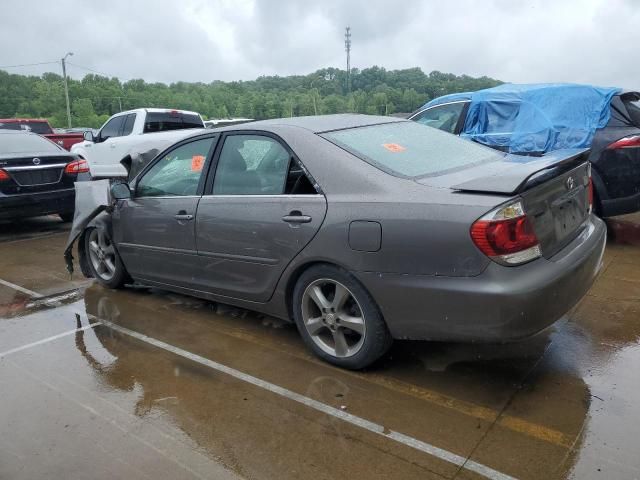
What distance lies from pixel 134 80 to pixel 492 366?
4297cm

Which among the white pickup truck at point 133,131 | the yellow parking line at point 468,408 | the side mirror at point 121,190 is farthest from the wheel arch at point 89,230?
the white pickup truck at point 133,131

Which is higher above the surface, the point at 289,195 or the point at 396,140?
the point at 396,140

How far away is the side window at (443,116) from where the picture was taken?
762cm

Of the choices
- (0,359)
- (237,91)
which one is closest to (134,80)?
(237,91)

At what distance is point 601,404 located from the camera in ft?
9.16

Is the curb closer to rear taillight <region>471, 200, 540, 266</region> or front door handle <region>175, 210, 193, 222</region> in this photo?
rear taillight <region>471, 200, 540, 266</region>

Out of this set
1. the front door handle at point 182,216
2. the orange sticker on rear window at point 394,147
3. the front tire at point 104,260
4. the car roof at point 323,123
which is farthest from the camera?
the front tire at point 104,260

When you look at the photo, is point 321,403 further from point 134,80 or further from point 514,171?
→ point 134,80

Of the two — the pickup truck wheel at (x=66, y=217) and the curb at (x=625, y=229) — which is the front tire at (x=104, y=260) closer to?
the pickup truck wheel at (x=66, y=217)

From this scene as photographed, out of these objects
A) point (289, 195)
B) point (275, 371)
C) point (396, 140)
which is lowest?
point (275, 371)

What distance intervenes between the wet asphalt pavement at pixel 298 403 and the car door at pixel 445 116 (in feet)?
12.6

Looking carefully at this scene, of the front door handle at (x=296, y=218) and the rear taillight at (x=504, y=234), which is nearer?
the rear taillight at (x=504, y=234)

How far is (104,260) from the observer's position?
16.6 ft

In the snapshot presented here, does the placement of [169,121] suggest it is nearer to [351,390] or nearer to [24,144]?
[24,144]
